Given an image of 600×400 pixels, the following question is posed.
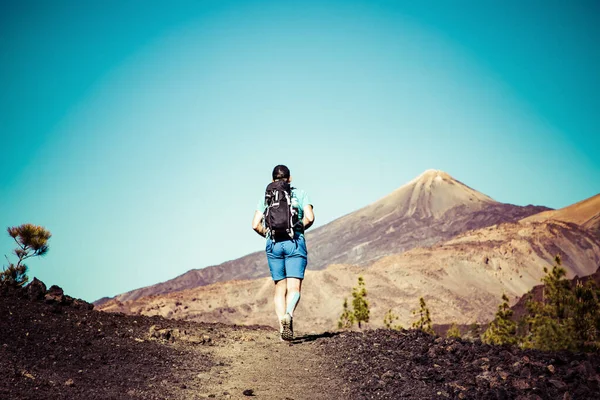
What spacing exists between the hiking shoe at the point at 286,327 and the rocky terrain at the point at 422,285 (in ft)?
184

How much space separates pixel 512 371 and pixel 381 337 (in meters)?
2.45

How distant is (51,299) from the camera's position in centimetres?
780

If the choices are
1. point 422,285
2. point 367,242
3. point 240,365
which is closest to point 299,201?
point 240,365

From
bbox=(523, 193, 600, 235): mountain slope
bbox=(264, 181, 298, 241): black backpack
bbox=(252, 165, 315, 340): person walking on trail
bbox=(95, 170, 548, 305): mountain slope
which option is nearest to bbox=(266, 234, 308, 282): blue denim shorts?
bbox=(252, 165, 315, 340): person walking on trail

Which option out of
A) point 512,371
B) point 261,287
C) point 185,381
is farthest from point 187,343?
point 261,287

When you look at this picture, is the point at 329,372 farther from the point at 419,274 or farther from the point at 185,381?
the point at 419,274

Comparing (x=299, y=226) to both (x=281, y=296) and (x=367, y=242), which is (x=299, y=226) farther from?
(x=367, y=242)

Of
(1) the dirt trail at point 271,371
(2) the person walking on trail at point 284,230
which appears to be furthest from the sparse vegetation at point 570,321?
(2) the person walking on trail at point 284,230

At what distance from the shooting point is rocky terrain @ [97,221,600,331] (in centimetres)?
7041

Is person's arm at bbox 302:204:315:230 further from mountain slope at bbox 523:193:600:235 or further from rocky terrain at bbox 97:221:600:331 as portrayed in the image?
mountain slope at bbox 523:193:600:235

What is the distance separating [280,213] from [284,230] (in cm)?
22

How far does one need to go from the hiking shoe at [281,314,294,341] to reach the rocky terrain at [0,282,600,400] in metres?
0.15

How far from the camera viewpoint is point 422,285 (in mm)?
86062

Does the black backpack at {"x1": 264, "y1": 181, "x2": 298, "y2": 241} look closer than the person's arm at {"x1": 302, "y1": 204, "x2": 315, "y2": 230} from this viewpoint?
Yes
